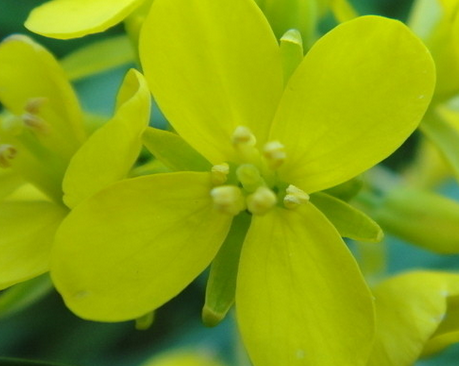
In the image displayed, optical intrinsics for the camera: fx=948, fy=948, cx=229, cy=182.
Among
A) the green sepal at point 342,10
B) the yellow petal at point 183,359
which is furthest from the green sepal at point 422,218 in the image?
the yellow petal at point 183,359

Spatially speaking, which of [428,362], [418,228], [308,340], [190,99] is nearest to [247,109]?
[190,99]

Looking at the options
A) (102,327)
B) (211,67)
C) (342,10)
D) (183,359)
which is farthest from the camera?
(102,327)

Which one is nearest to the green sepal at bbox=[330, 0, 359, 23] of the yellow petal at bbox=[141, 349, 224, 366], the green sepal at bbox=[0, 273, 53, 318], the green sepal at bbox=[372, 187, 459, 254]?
the green sepal at bbox=[372, 187, 459, 254]

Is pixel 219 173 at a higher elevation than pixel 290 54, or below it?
below

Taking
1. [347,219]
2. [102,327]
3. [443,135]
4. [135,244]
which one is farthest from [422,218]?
[102,327]

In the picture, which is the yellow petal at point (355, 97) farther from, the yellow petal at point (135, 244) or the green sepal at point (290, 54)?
the yellow petal at point (135, 244)

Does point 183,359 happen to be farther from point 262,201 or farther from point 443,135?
point 262,201

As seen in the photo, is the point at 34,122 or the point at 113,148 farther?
the point at 34,122
